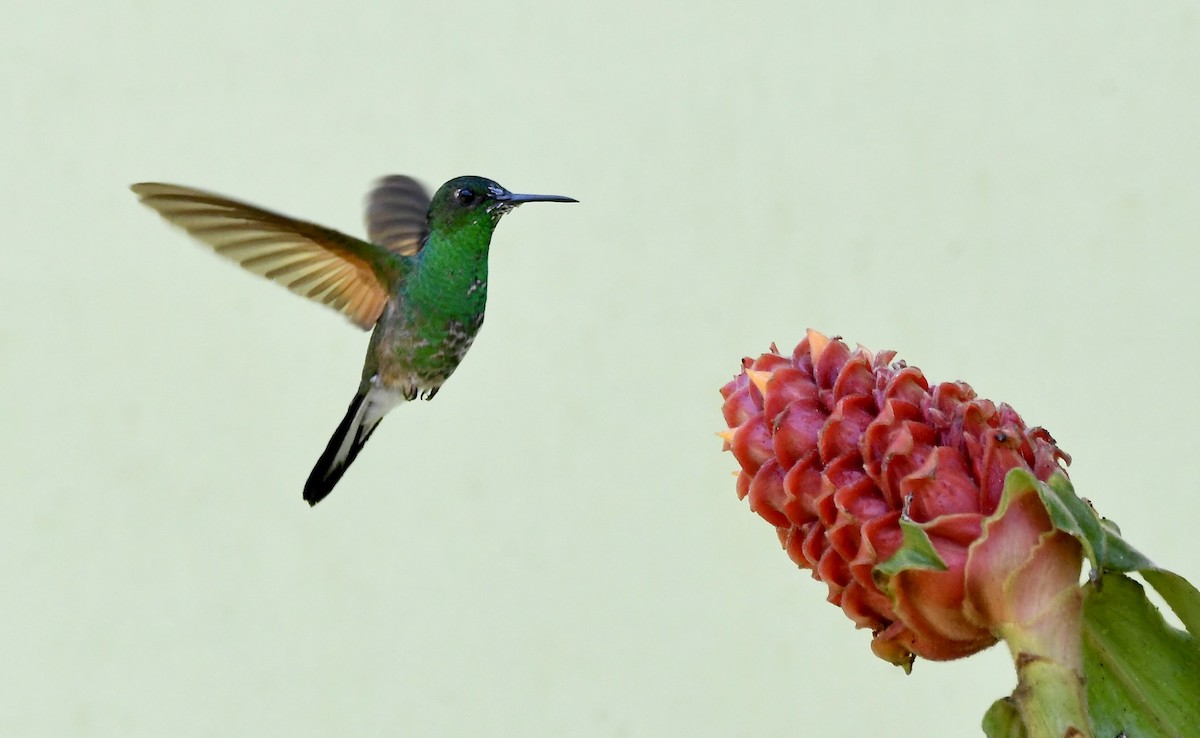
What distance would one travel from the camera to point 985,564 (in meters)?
0.52

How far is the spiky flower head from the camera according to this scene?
0.53 m

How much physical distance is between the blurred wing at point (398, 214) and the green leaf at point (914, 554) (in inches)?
39.4

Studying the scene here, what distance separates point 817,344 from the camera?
0.61 m

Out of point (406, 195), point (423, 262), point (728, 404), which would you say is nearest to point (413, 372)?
point (423, 262)

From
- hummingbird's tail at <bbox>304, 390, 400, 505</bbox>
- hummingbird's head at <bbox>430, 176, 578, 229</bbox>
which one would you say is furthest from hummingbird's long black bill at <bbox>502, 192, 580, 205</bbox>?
hummingbird's tail at <bbox>304, 390, 400, 505</bbox>

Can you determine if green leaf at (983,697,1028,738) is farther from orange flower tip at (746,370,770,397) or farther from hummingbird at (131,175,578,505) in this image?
hummingbird at (131,175,578,505)

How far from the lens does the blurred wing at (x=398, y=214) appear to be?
1454 millimetres

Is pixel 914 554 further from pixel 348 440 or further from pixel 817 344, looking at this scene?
pixel 348 440

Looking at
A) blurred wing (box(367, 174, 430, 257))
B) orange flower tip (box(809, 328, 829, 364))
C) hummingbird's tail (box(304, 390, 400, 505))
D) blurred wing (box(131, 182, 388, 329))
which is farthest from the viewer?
blurred wing (box(367, 174, 430, 257))

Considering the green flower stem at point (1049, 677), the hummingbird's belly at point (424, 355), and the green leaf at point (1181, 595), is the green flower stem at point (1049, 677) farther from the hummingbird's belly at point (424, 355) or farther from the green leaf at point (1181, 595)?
the hummingbird's belly at point (424, 355)

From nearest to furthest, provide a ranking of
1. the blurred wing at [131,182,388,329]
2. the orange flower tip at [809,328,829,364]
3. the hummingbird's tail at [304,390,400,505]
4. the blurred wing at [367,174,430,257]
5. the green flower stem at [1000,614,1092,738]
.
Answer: the green flower stem at [1000,614,1092,738]
the orange flower tip at [809,328,829,364]
the blurred wing at [131,182,388,329]
the hummingbird's tail at [304,390,400,505]
the blurred wing at [367,174,430,257]

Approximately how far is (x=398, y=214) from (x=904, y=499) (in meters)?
1.05

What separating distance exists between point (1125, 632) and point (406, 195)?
3.53 feet

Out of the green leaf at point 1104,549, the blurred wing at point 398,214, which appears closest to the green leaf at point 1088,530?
the green leaf at point 1104,549
